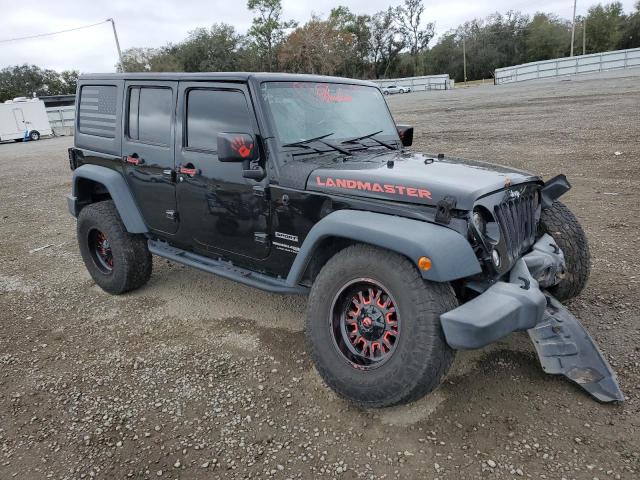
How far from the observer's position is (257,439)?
263 cm

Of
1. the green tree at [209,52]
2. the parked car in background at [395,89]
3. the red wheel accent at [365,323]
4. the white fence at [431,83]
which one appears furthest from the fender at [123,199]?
the green tree at [209,52]

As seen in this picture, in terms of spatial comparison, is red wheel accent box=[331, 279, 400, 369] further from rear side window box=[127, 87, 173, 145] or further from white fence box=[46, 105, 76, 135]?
white fence box=[46, 105, 76, 135]

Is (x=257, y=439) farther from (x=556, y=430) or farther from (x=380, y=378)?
(x=556, y=430)

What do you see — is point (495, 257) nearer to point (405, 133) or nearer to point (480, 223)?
point (480, 223)

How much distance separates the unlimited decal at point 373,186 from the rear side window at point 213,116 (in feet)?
2.36

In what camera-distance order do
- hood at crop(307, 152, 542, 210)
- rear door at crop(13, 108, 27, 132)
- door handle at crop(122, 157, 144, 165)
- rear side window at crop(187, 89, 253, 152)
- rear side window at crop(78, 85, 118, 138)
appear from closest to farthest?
hood at crop(307, 152, 542, 210) < rear side window at crop(187, 89, 253, 152) < door handle at crop(122, 157, 144, 165) < rear side window at crop(78, 85, 118, 138) < rear door at crop(13, 108, 27, 132)

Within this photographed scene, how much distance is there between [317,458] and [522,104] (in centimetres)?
1785

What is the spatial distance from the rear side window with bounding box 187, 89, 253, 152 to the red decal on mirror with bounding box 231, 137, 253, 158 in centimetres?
33

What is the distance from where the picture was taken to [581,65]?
34.7 meters

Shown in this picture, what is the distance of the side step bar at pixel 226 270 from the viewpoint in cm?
331

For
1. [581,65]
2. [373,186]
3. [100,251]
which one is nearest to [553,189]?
[373,186]

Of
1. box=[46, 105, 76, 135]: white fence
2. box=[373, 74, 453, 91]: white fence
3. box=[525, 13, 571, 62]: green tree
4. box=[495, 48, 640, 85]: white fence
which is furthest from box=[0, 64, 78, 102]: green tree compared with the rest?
box=[525, 13, 571, 62]: green tree

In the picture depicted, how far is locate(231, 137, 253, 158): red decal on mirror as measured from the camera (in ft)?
9.66

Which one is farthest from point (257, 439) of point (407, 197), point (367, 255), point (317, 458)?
point (407, 197)
